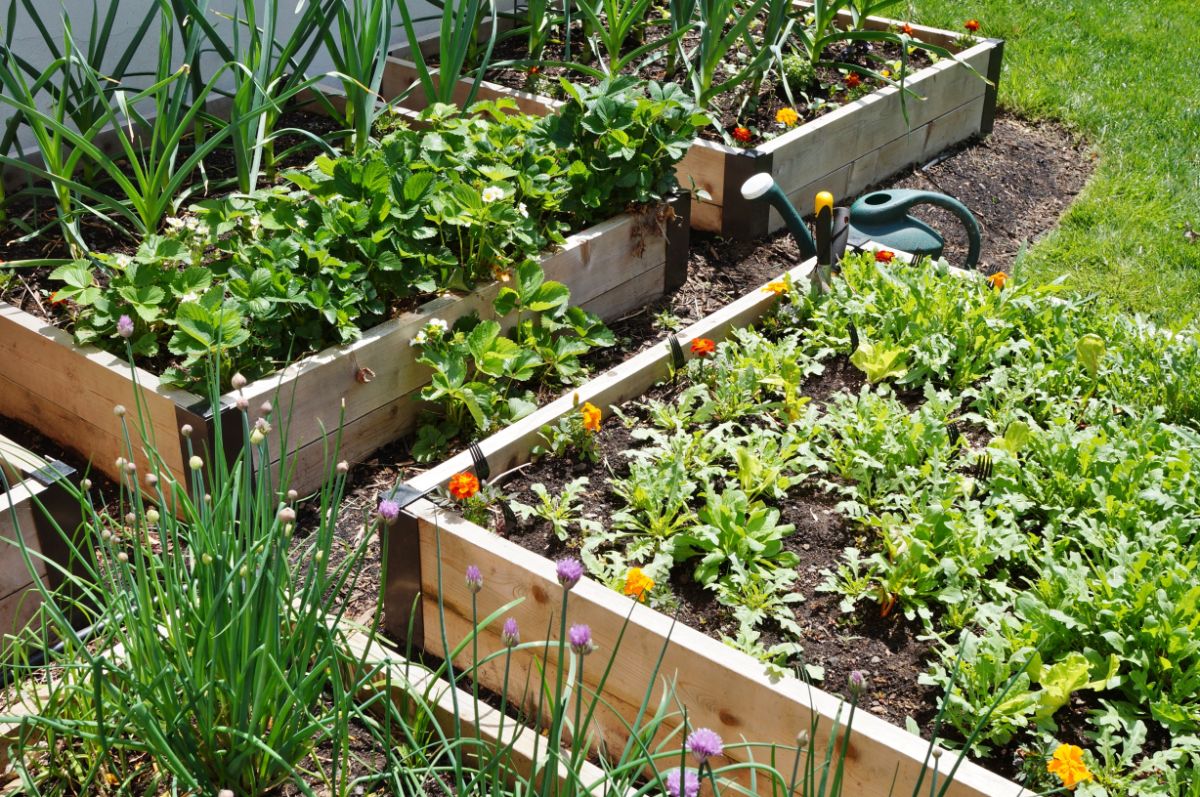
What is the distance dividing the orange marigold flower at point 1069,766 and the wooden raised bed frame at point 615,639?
0.06 metres

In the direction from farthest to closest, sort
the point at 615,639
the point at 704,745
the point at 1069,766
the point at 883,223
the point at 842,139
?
the point at 842,139 < the point at 883,223 < the point at 615,639 < the point at 1069,766 < the point at 704,745

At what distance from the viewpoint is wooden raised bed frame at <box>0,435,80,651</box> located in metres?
2.19

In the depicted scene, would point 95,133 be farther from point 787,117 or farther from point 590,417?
point 787,117

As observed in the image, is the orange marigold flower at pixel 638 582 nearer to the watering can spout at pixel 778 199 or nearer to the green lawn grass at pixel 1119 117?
the watering can spout at pixel 778 199

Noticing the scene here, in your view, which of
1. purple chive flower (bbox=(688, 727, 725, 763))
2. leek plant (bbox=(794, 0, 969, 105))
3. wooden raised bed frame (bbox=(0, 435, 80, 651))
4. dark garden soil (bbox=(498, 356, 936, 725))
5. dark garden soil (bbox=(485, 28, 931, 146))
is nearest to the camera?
purple chive flower (bbox=(688, 727, 725, 763))

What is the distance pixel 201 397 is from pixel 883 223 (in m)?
1.87

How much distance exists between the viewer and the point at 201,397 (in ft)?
8.21

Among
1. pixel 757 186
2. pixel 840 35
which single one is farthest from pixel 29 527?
pixel 840 35

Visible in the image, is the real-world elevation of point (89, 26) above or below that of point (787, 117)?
above

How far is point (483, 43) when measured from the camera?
4.39m

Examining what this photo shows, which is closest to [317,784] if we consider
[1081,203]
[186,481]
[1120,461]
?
[186,481]

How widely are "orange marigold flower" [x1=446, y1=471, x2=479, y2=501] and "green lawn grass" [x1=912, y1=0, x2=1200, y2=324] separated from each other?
1670 millimetres

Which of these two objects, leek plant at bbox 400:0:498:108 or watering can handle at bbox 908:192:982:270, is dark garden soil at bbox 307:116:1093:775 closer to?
watering can handle at bbox 908:192:982:270

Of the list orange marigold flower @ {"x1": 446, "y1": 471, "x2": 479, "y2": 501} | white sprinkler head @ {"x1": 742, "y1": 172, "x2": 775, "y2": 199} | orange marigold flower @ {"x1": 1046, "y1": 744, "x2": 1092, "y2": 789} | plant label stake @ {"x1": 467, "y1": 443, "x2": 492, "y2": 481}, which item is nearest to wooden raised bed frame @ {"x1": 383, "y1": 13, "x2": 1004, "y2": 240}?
white sprinkler head @ {"x1": 742, "y1": 172, "x2": 775, "y2": 199}
